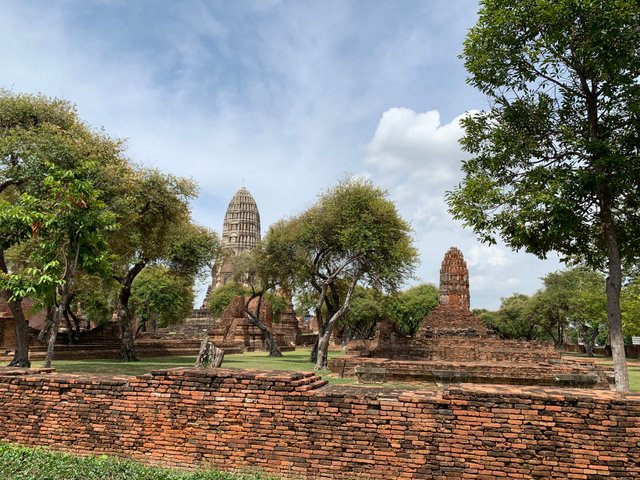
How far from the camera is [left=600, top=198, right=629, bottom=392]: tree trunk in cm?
973

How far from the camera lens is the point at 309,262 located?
2338cm

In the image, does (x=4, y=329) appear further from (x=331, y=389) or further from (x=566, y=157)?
(x=566, y=157)

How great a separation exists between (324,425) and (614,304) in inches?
292

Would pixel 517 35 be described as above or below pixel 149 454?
above

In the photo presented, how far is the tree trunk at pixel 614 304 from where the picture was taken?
973 cm

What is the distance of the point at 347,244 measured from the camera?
20562mm

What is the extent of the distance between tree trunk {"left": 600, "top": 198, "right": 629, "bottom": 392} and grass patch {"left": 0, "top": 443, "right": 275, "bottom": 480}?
7929 millimetres

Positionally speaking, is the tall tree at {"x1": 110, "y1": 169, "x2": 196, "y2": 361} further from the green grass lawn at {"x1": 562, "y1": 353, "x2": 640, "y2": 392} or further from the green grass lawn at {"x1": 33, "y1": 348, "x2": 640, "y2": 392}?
the green grass lawn at {"x1": 562, "y1": 353, "x2": 640, "y2": 392}

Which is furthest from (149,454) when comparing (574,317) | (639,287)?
(574,317)

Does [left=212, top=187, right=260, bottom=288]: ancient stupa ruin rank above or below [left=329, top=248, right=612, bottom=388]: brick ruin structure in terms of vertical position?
above

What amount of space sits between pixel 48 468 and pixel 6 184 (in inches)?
496

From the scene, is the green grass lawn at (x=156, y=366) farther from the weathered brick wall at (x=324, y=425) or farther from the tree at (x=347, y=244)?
the weathered brick wall at (x=324, y=425)

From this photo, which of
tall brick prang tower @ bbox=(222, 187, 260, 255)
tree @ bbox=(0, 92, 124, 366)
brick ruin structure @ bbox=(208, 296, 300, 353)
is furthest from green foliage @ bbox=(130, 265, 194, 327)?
tall brick prang tower @ bbox=(222, 187, 260, 255)

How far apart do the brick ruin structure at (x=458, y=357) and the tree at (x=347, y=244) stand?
3.59m
